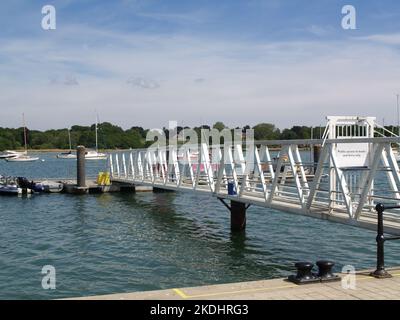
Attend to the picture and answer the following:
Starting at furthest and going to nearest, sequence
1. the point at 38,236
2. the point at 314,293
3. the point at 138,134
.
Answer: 1. the point at 138,134
2. the point at 38,236
3. the point at 314,293

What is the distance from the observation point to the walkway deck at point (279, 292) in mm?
7602

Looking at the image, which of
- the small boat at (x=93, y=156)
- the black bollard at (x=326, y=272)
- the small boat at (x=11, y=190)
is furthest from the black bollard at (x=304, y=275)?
the small boat at (x=93, y=156)

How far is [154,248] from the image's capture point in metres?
18.8

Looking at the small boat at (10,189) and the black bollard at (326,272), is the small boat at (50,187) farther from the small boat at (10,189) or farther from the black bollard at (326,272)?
the black bollard at (326,272)

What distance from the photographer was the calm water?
14.4 metres

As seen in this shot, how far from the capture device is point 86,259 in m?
17.1

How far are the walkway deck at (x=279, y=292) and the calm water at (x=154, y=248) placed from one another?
18.8 feet

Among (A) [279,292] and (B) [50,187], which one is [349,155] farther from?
(B) [50,187]

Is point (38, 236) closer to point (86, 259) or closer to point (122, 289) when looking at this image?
point (86, 259)

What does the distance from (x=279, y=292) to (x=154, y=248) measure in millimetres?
11354

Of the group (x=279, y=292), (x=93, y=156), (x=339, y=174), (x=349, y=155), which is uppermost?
(x=349, y=155)

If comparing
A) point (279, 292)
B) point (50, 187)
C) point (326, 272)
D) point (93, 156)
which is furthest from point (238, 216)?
point (93, 156)
